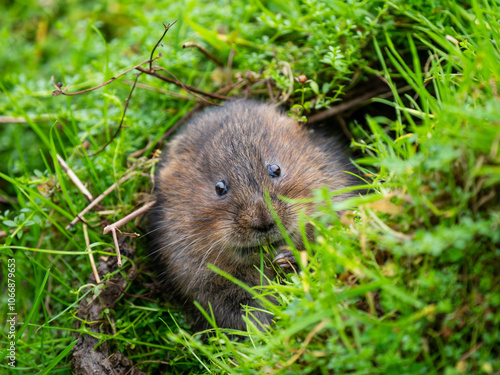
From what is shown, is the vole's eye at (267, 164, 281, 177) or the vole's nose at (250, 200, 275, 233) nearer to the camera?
the vole's nose at (250, 200, 275, 233)

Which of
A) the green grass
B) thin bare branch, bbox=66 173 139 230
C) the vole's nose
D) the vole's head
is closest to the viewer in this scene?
the green grass

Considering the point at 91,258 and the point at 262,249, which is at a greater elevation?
the point at 262,249

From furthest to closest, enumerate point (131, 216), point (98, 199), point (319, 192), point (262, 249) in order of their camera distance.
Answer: point (98, 199)
point (131, 216)
point (262, 249)
point (319, 192)

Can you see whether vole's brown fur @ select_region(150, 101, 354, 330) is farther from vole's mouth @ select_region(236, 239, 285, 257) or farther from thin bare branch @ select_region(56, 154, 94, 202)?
thin bare branch @ select_region(56, 154, 94, 202)

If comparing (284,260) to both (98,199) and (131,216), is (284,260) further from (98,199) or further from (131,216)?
(98,199)

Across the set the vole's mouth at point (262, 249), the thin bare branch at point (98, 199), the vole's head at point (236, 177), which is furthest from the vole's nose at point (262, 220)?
the thin bare branch at point (98, 199)

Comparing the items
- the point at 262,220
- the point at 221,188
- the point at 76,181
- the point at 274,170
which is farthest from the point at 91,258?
the point at 274,170

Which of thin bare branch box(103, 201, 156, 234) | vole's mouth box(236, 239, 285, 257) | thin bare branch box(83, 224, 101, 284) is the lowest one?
thin bare branch box(83, 224, 101, 284)

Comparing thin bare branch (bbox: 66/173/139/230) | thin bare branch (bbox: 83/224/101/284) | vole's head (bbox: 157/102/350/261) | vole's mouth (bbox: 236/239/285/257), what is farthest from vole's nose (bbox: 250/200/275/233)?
thin bare branch (bbox: 66/173/139/230)
